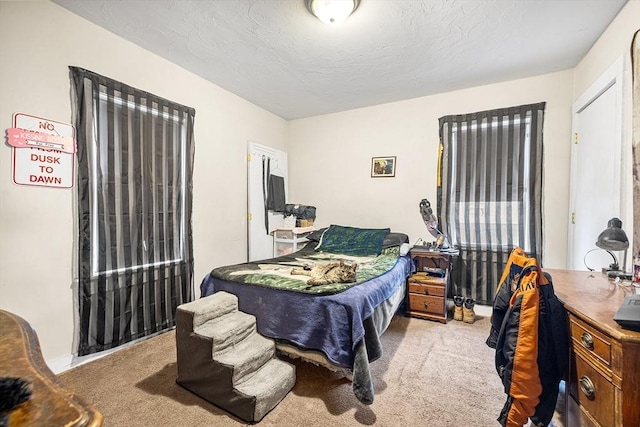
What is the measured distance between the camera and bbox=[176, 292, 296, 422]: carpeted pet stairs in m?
1.55

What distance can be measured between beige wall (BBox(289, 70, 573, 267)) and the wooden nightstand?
1.67ft

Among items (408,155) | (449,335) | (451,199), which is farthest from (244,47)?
(449,335)

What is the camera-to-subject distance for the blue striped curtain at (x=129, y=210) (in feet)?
6.82

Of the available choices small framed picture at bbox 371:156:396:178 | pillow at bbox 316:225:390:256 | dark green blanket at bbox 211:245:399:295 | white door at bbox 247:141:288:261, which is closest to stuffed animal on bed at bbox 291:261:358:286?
dark green blanket at bbox 211:245:399:295

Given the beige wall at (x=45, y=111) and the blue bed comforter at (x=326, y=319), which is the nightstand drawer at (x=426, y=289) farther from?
the beige wall at (x=45, y=111)

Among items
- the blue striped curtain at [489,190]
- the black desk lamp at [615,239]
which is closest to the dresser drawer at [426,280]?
the blue striped curtain at [489,190]

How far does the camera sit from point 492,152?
3.07 metres

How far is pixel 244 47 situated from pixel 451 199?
2.78 m

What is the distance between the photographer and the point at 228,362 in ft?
5.17

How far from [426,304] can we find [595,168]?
6.33 ft

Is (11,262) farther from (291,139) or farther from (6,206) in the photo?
(291,139)

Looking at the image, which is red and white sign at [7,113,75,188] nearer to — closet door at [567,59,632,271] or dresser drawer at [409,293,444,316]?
dresser drawer at [409,293,444,316]

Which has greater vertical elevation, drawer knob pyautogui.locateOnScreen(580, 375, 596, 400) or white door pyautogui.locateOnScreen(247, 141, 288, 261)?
white door pyautogui.locateOnScreen(247, 141, 288, 261)

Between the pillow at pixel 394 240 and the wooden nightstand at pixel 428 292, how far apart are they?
219 millimetres
